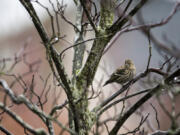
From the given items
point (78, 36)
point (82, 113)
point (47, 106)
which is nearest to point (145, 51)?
point (47, 106)

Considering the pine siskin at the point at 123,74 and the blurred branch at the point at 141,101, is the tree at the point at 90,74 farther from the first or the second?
the pine siskin at the point at 123,74

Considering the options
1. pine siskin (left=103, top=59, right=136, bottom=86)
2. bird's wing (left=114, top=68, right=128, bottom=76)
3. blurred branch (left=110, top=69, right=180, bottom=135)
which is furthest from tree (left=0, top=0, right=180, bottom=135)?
bird's wing (left=114, top=68, right=128, bottom=76)

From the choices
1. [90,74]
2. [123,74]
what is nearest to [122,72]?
[123,74]

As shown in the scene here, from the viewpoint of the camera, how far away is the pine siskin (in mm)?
5078

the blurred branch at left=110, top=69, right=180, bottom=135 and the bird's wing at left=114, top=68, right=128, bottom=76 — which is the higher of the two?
the bird's wing at left=114, top=68, right=128, bottom=76

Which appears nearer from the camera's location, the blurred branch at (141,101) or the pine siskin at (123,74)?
the blurred branch at (141,101)

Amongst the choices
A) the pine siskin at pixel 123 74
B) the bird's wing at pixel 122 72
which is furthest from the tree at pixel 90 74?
the bird's wing at pixel 122 72

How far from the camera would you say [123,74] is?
5.20 metres

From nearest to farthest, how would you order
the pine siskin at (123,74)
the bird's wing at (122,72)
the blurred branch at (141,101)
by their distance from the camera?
1. the blurred branch at (141,101)
2. the pine siskin at (123,74)
3. the bird's wing at (122,72)

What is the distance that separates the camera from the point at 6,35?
1095 centimetres

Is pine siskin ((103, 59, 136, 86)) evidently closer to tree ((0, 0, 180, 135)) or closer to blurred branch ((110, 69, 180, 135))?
tree ((0, 0, 180, 135))

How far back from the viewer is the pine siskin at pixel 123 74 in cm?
508

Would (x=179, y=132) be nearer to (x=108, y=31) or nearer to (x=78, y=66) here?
(x=108, y=31)

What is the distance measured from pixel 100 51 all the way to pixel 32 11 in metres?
0.67
